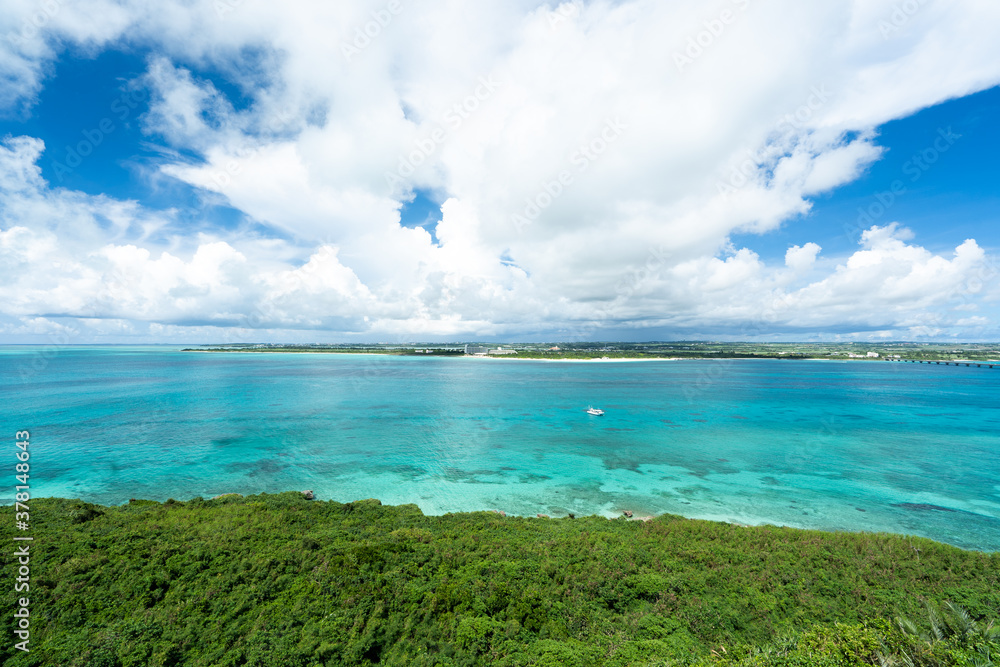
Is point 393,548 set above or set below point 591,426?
above

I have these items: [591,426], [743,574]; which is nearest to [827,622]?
[743,574]

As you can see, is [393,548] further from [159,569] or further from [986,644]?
[986,644]

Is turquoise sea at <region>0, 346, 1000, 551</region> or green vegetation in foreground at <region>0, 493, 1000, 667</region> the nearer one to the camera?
green vegetation in foreground at <region>0, 493, 1000, 667</region>

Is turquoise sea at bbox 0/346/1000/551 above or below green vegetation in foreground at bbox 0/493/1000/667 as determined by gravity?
below

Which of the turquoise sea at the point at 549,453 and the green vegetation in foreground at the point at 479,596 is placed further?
the turquoise sea at the point at 549,453

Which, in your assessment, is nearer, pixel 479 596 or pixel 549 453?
pixel 479 596
